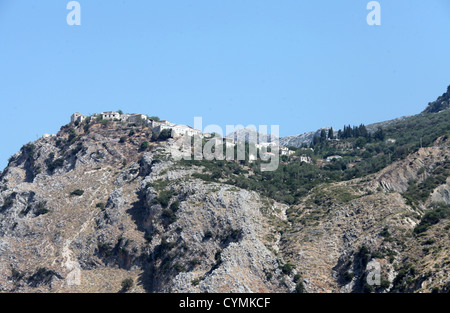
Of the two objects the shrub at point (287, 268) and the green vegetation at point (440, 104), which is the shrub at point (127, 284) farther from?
the green vegetation at point (440, 104)

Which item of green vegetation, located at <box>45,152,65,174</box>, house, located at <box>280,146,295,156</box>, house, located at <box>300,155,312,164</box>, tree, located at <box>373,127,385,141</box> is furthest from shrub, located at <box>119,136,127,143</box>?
tree, located at <box>373,127,385,141</box>

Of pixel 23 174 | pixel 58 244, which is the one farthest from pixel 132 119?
pixel 58 244

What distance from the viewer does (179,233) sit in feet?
281

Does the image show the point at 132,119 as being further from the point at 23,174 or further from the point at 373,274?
the point at 373,274

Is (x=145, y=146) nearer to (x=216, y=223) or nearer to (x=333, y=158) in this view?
(x=216, y=223)

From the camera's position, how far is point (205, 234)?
84.6m

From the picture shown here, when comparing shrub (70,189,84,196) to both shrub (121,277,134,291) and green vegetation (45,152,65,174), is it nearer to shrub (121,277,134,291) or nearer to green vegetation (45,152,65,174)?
green vegetation (45,152,65,174)

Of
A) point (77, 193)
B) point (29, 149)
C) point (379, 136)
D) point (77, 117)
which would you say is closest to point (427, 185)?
point (77, 193)

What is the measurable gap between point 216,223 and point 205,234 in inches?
85.2

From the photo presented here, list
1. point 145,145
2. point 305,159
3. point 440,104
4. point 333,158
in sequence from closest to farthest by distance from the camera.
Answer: point 145,145, point 305,159, point 333,158, point 440,104

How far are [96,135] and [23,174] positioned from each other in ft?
46.1

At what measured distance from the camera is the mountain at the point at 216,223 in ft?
248

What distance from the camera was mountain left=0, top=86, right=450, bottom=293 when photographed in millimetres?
75688

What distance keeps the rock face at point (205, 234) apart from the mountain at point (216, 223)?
0.56 ft
